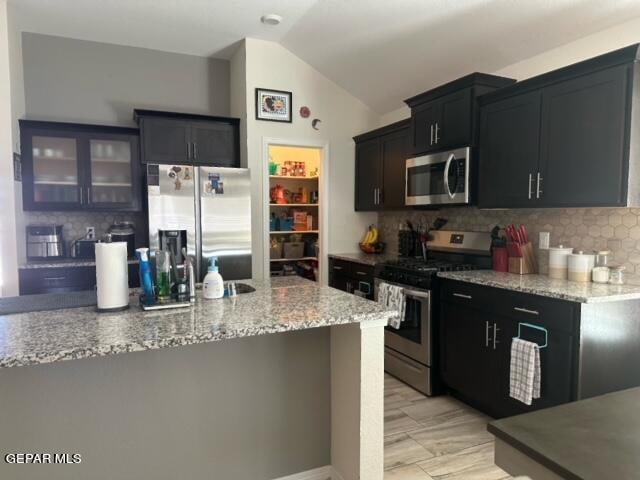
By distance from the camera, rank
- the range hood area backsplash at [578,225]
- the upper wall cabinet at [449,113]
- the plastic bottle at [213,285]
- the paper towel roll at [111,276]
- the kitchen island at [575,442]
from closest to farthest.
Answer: the kitchen island at [575,442] < the paper towel roll at [111,276] < the plastic bottle at [213,285] < the range hood area backsplash at [578,225] < the upper wall cabinet at [449,113]

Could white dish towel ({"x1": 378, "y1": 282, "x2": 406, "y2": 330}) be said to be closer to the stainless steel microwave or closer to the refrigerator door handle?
the stainless steel microwave

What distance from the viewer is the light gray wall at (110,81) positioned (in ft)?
→ 12.6

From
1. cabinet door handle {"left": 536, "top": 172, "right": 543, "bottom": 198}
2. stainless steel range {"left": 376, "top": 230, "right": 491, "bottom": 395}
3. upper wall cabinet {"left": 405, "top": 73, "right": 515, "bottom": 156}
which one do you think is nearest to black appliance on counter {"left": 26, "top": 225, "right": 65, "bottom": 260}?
stainless steel range {"left": 376, "top": 230, "right": 491, "bottom": 395}

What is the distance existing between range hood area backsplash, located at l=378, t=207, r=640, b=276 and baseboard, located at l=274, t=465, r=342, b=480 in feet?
6.65

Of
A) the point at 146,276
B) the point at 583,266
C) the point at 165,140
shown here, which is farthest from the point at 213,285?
the point at 165,140

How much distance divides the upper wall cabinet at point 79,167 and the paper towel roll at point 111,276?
2511mm

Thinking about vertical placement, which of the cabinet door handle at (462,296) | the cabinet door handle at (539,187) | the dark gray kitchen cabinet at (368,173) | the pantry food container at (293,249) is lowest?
the cabinet door handle at (462,296)

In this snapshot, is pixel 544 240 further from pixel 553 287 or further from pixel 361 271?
pixel 361 271

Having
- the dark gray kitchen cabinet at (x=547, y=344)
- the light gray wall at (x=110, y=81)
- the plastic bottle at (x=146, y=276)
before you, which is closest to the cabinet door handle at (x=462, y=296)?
the dark gray kitchen cabinet at (x=547, y=344)

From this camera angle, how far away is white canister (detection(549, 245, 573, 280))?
2654 mm

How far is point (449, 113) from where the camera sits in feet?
10.6

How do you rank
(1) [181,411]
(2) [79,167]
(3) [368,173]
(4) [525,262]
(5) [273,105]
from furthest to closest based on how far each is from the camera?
1. (3) [368,173]
2. (5) [273,105]
3. (2) [79,167]
4. (4) [525,262]
5. (1) [181,411]

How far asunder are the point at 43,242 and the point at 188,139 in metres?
1.61

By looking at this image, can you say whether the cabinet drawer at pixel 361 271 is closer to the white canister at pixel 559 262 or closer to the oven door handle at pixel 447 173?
the oven door handle at pixel 447 173
